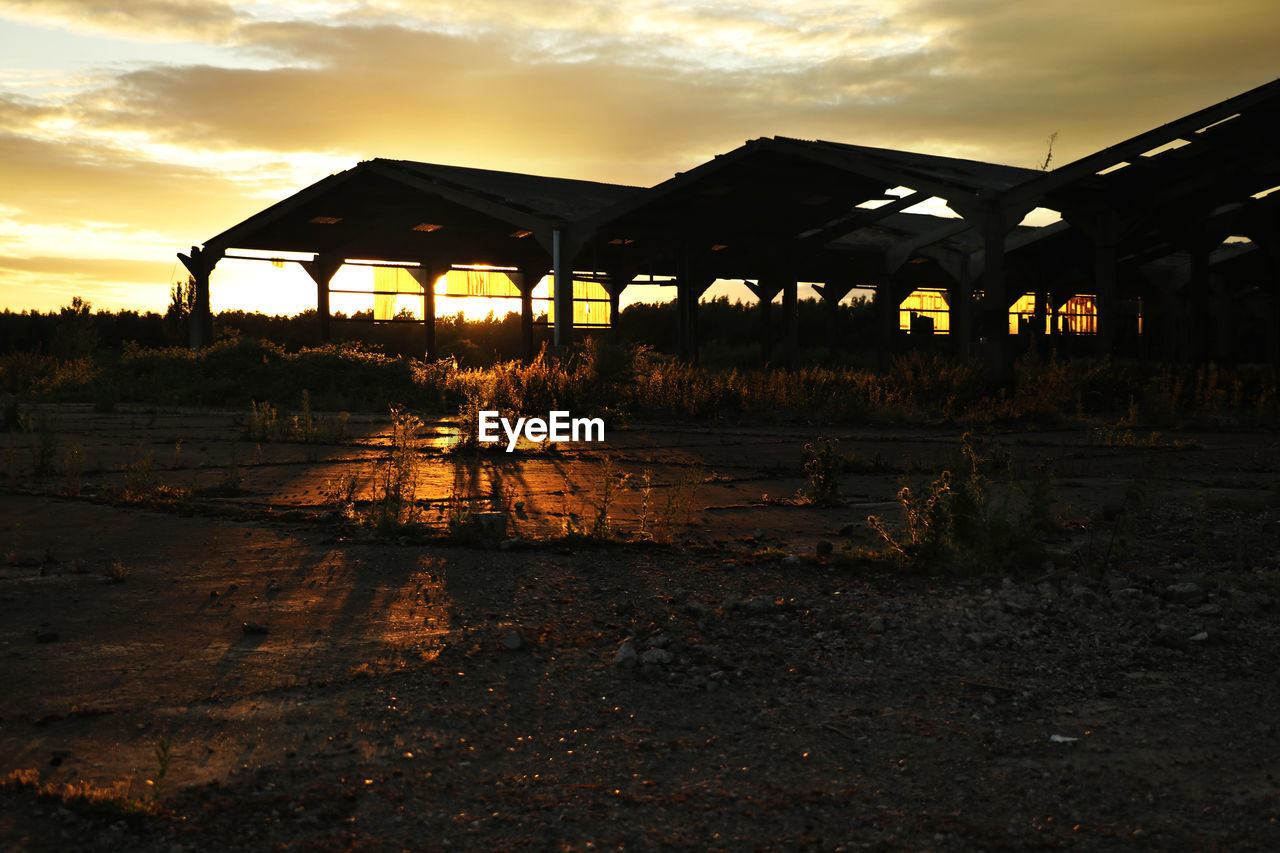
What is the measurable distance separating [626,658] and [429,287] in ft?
91.3

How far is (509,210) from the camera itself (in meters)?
21.4

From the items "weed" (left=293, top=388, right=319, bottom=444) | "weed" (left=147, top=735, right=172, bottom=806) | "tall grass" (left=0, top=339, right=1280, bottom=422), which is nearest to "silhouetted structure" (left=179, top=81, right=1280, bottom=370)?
"tall grass" (left=0, top=339, right=1280, bottom=422)

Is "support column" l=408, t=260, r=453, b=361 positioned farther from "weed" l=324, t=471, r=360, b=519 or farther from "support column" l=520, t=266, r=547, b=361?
"weed" l=324, t=471, r=360, b=519

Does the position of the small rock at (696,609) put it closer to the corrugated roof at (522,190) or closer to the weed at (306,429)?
the weed at (306,429)

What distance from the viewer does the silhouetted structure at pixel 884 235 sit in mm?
16906

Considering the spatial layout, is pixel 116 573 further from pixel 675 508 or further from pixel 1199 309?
pixel 1199 309

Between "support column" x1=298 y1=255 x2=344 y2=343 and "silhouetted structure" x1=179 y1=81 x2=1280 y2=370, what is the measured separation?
0.06m

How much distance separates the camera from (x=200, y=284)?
28.0 meters

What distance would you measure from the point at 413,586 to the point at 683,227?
A: 2092 cm

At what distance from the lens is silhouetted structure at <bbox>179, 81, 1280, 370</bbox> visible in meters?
16.9

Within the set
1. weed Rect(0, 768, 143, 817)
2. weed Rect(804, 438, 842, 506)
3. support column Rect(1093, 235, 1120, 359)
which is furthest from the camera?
support column Rect(1093, 235, 1120, 359)

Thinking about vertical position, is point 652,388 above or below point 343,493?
above

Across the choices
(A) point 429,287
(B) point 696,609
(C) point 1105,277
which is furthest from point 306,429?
(A) point 429,287

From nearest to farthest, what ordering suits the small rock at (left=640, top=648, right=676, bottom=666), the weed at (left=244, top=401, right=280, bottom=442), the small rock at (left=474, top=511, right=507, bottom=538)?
the small rock at (left=640, top=648, right=676, bottom=666), the small rock at (left=474, top=511, right=507, bottom=538), the weed at (left=244, top=401, right=280, bottom=442)
